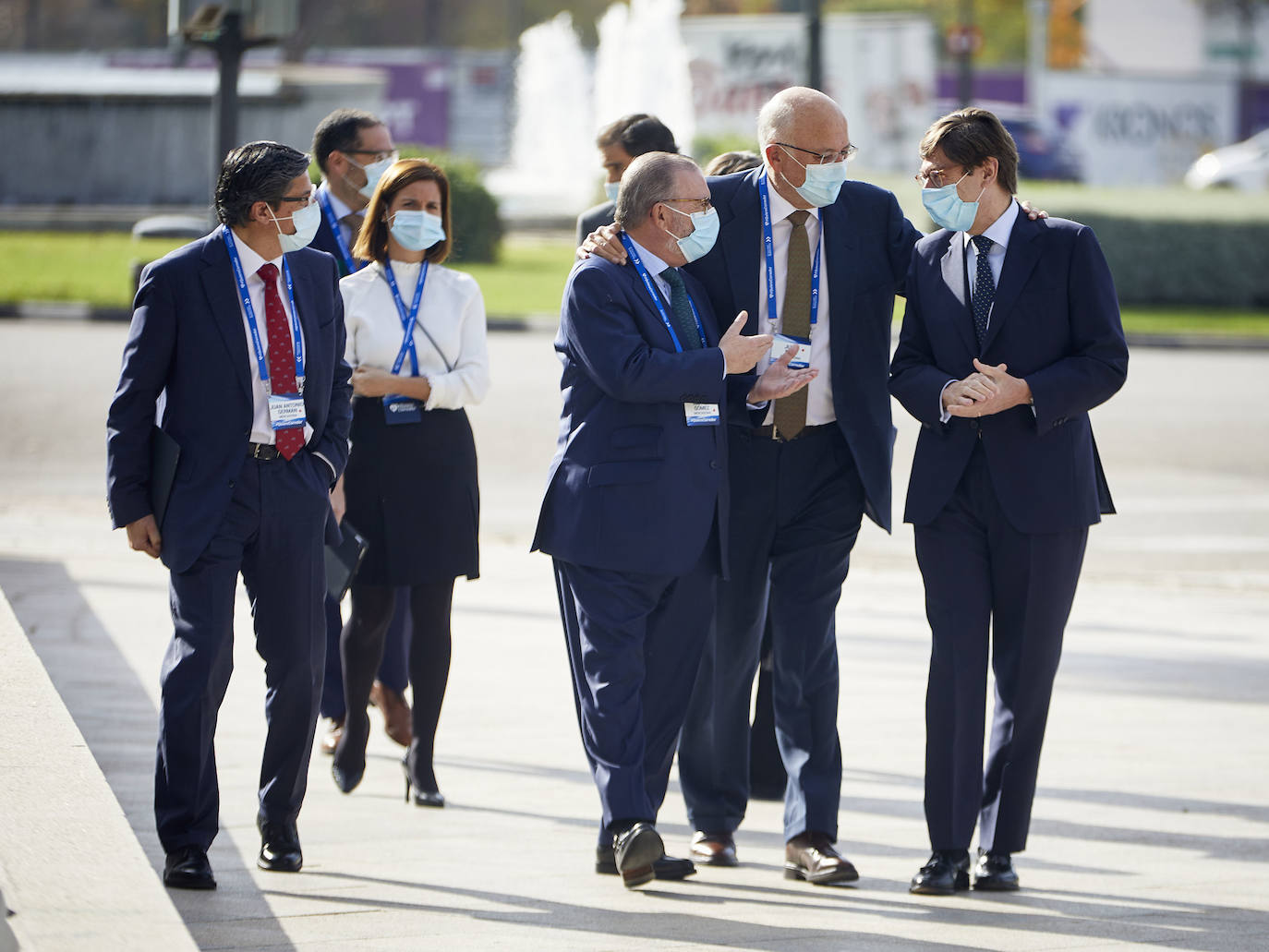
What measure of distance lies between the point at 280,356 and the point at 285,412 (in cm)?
15

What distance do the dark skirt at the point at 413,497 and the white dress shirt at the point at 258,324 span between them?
3.69 ft

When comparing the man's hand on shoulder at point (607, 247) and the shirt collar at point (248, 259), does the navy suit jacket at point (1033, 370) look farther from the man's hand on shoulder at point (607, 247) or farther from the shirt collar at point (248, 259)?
the shirt collar at point (248, 259)

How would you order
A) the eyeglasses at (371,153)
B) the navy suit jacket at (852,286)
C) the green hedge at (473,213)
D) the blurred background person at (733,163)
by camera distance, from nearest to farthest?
the navy suit jacket at (852,286) → the blurred background person at (733,163) → the eyeglasses at (371,153) → the green hedge at (473,213)

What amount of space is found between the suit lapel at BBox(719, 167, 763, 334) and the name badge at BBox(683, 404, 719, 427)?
1.28 ft

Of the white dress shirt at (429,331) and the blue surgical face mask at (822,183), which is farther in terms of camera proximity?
the white dress shirt at (429,331)

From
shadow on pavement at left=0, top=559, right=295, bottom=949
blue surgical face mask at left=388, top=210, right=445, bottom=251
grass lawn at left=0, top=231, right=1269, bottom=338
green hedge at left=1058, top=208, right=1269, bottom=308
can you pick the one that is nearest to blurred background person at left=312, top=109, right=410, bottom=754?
blue surgical face mask at left=388, top=210, right=445, bottom=251

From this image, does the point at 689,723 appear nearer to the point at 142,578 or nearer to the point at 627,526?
the point at 627,526

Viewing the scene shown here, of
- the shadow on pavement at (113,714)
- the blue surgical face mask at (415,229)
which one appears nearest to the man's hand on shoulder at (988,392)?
the blue surgical face mask at (415,229)

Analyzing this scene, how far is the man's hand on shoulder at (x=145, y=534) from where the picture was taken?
194 inches

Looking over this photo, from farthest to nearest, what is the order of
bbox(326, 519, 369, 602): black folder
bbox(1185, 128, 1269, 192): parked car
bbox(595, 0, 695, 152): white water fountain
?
1. bbox(595, 0, 695, 152): white water fountain
2. bbox(1185, 128, 1269, 192): parked car
3. bbox(326, 519, 369, 602): black folder

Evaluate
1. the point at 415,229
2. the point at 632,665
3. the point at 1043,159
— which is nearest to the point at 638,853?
the point at 632,665

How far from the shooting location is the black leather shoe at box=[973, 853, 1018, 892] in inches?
207

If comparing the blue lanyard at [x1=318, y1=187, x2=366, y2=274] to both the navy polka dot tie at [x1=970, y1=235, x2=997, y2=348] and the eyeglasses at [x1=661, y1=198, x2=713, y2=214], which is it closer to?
the eyeglasses at [x1=661, y1=198, x2=713, y2=214]

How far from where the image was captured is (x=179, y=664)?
4.93 metres
